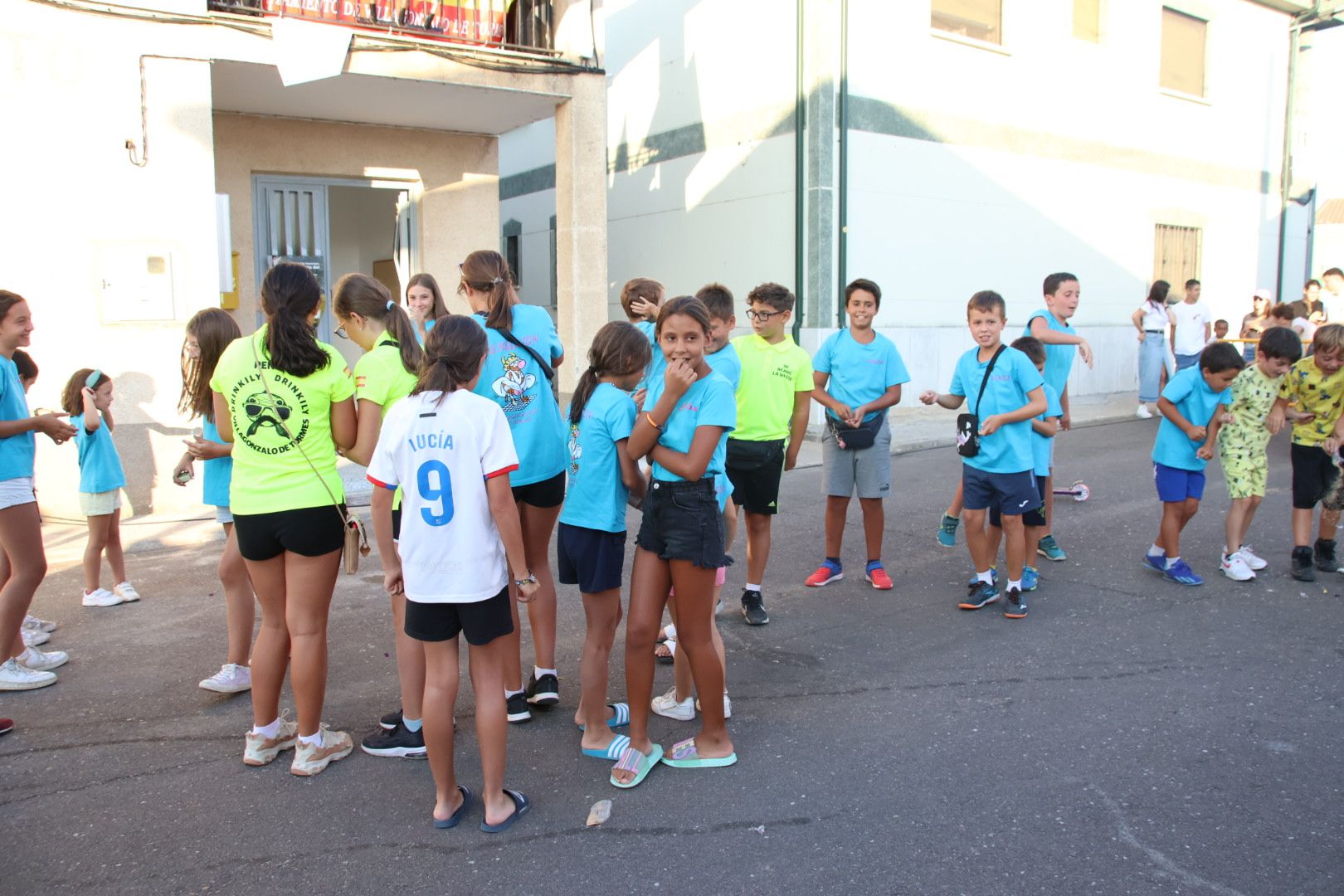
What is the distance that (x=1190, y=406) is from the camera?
6047 mm

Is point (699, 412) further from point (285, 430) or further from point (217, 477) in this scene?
point (217, 477)

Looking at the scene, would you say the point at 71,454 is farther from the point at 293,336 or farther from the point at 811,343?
the point at 811,343

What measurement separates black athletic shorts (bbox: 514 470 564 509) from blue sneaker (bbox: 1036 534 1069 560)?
3.76m

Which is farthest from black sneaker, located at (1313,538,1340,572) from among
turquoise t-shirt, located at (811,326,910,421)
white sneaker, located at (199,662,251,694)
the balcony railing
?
the balcony railing

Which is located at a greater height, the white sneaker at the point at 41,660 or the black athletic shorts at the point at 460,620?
the black athletic shorts at the point at 460,620

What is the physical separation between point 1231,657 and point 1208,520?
127 inches

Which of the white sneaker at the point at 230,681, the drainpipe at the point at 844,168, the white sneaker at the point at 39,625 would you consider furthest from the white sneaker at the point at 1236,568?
the drainpipe at the point at 844,168

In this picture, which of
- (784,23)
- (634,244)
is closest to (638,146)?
(634,244)

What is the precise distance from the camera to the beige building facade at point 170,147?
Result: 7828 millimetres

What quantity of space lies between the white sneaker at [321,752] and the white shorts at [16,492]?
5.71 feet

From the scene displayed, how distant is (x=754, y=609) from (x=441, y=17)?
7.86m

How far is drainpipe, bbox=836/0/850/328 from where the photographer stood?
41.2ft

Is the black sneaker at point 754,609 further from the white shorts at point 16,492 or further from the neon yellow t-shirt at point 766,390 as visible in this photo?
the white shorts at point 16,492

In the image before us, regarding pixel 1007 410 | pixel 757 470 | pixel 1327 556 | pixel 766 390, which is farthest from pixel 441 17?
pixel 1327 556
